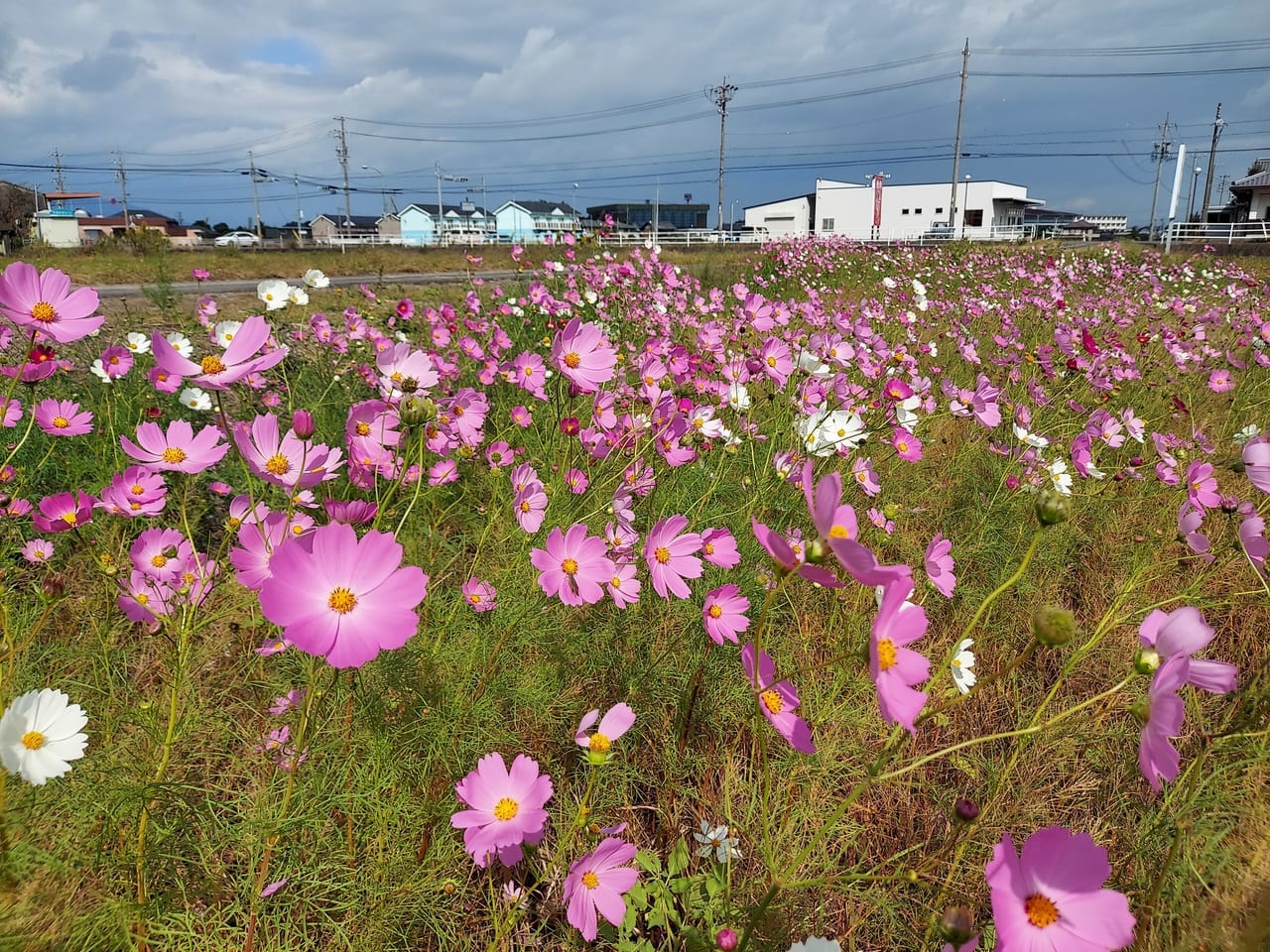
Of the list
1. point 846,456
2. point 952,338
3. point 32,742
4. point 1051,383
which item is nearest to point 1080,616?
point 846,456

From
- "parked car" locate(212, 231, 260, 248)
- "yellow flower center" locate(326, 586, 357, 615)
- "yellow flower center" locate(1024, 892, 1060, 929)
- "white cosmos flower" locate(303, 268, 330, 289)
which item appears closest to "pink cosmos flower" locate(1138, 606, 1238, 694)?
"yellow flower center" locate(1024, 892, 1060, 929)

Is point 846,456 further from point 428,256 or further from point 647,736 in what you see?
point 428,256

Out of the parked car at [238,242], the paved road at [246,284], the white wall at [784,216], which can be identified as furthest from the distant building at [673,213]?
the paved road at [246,284]

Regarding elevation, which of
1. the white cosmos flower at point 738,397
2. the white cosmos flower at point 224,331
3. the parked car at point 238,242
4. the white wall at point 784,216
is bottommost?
the white cosmos flower at point 738,397

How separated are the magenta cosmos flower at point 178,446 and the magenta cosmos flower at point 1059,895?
3.10ft

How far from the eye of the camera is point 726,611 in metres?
1.00

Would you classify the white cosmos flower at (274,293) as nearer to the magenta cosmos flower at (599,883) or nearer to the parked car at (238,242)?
the magenta cosmos flower at (599,883)

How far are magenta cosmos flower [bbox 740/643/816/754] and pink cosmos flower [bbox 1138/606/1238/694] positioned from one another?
1.09ft

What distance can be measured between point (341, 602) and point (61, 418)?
41.2 inches

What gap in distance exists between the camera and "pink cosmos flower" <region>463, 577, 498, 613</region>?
1.07 metres

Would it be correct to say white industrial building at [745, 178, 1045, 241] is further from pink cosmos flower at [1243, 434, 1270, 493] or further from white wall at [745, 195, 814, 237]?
pink cosmos flower at [1243, 434, 1270, 493]

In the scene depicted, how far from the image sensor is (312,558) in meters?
0.61

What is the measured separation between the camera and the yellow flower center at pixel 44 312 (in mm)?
735

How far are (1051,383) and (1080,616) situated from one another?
124cm
